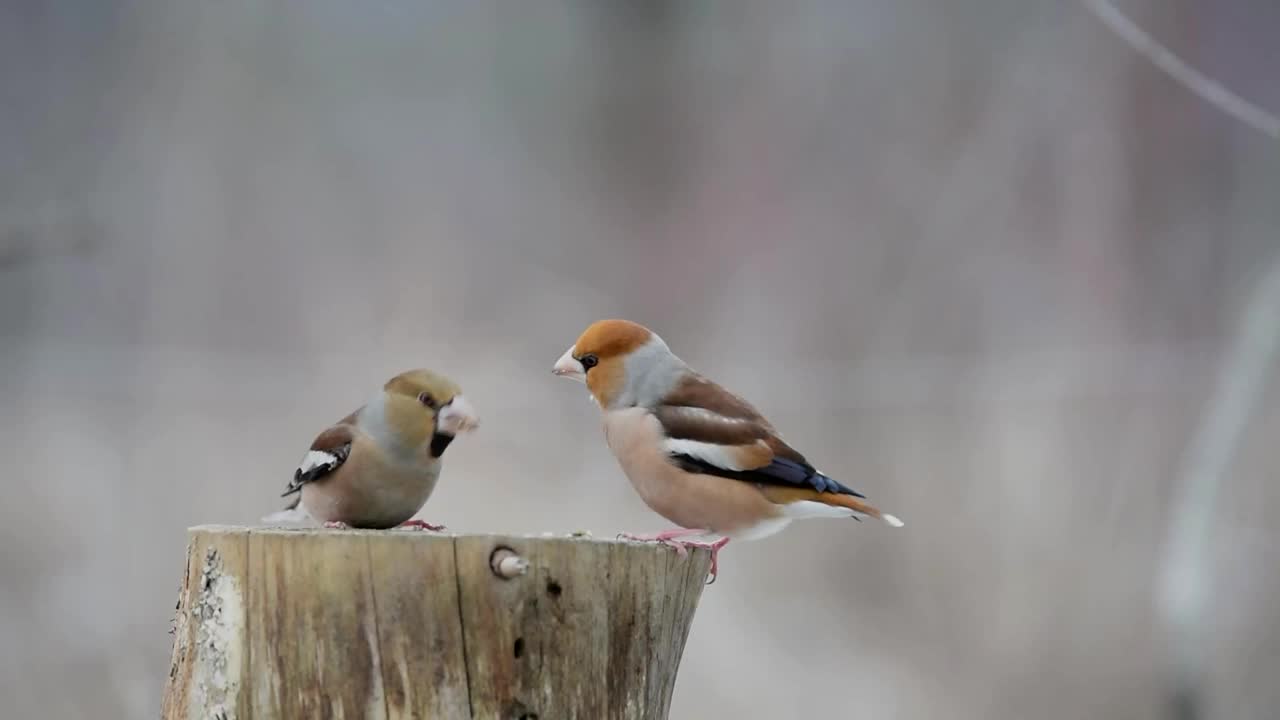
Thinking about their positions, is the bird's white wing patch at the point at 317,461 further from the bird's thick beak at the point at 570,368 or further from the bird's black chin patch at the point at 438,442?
the bird's thick beak at the point at 570,368

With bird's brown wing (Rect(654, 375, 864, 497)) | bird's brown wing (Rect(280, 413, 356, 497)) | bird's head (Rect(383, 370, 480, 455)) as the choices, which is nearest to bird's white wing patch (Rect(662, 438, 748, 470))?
bird's brown wing (Rect(654, 375, 864, 497))

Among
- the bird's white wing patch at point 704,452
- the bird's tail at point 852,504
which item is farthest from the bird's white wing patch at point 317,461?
the bird's tail at point 852,504

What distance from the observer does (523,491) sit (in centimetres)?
557

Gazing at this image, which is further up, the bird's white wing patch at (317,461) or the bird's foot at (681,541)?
the bird's white wing patch at (317,461)

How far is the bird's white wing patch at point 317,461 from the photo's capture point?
2453 mm

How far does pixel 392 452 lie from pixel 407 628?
0.60 meters

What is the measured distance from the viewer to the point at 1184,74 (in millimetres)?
5641

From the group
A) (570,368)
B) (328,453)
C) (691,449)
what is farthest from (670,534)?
(328,453)

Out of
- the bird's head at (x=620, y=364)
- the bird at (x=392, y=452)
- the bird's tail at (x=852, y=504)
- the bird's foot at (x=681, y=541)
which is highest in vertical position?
the bird's head at (x=620, y=364)

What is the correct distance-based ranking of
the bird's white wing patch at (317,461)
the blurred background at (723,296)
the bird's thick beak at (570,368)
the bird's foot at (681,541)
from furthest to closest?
1. the blurred background at (723,296)
2. the bird's thick beak at (570,368)
3. the bird's white wing patch at (317,461)
4. the bird's foot at (681,541)

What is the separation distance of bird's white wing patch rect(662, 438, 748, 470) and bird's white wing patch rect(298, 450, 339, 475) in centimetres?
79

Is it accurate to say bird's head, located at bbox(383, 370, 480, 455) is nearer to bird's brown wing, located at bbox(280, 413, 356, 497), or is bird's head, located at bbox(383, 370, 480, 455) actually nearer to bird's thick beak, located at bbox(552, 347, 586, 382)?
bird's brown wing, located at bbox(280, 413, 356, 497)

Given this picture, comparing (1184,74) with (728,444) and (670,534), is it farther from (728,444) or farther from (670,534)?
(670,534)

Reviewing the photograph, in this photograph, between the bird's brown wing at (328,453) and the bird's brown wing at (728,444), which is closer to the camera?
the bird's brown wing at (328,453)
